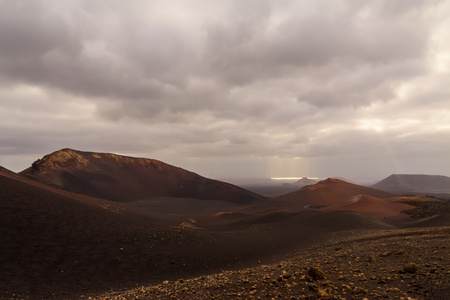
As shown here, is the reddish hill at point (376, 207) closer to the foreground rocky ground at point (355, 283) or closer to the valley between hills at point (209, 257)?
the valley between hills at point (209, 257)

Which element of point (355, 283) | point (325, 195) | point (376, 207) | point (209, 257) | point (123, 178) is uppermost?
point (123, 178)

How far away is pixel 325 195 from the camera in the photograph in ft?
262

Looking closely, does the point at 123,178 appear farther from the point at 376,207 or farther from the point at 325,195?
the point at 376,207

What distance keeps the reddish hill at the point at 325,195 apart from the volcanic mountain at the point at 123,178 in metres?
17.5

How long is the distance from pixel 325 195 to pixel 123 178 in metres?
74.0

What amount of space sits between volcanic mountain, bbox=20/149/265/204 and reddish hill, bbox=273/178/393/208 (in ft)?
57.5

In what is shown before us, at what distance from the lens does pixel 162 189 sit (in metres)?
98.9

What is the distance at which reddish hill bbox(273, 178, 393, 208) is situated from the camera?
250ft

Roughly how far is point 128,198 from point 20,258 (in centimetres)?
6760

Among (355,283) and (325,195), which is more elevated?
(355,283)

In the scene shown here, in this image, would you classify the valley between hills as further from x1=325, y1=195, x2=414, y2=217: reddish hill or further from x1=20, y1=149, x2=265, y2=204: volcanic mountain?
x1=20, y1=149, x2=265, y2=204: volcanic mountain

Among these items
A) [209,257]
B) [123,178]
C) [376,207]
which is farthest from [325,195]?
[123,178]

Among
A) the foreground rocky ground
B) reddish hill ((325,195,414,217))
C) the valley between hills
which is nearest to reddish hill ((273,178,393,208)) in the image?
reddish hill ((325,195,414,217))

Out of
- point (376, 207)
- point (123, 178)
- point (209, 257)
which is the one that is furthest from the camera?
point (123, 178)
